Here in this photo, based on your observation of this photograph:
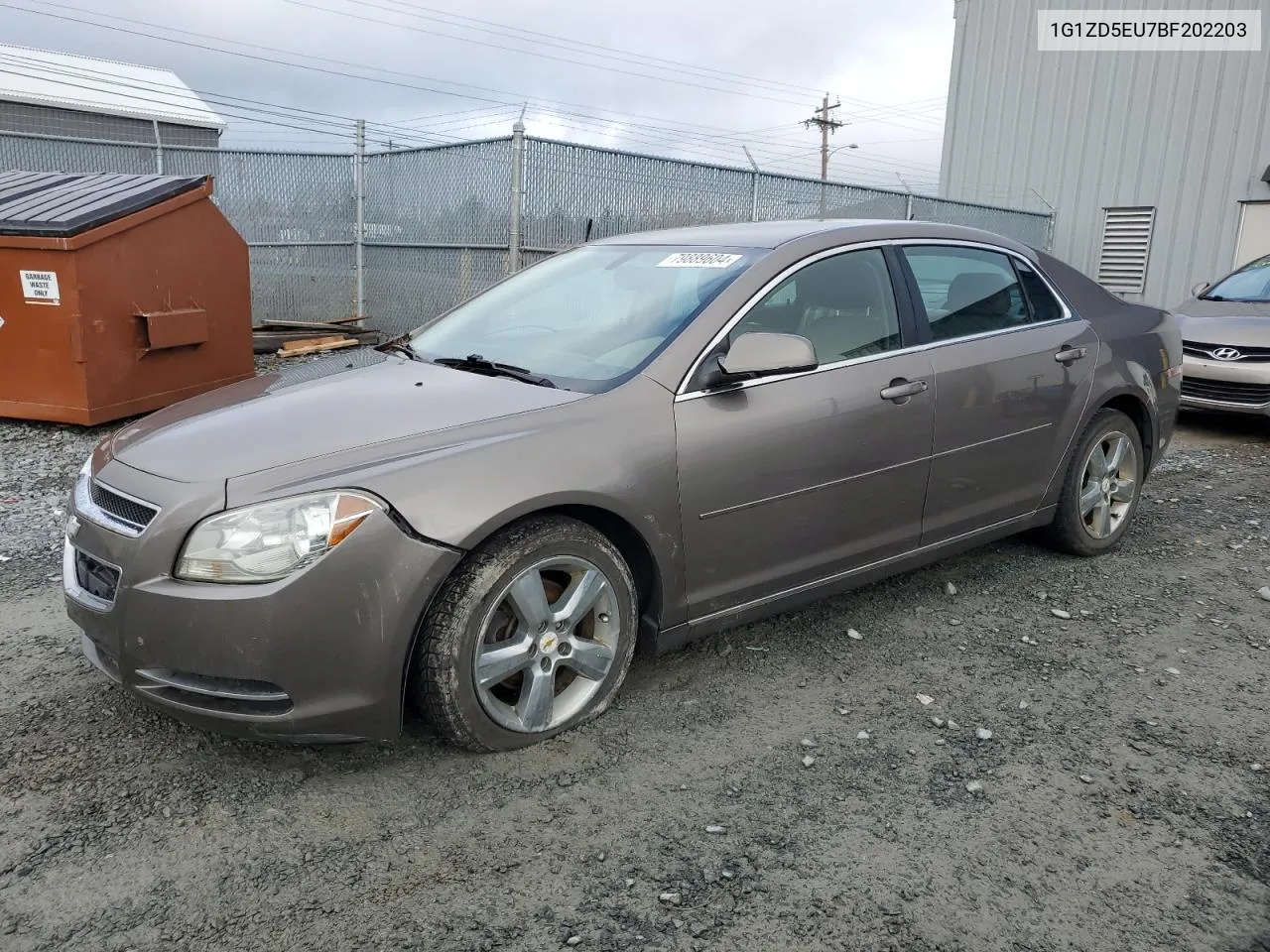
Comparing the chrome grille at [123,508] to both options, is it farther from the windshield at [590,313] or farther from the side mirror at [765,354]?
the side mirror at [765,354]

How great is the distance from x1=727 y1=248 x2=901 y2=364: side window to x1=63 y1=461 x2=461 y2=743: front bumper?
1.53 m

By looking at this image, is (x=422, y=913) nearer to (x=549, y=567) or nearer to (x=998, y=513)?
→ (x=549, y=567)

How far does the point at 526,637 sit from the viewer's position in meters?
2.88

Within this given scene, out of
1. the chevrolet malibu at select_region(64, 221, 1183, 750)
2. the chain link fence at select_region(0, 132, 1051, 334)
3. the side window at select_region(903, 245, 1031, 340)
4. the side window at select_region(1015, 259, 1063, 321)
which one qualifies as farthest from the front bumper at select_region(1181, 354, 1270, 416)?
the chain link fence at select_region(0, 132, 1051, 334)

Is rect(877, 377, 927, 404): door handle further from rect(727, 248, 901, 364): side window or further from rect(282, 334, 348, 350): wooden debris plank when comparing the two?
rect(282, 334, 348, 350): wooden debris plank

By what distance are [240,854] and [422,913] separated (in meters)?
0.54

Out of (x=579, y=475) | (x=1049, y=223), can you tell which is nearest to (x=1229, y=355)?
(x=579, y=475)

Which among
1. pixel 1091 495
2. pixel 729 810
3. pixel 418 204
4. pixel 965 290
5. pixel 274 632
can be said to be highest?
pixel 418 204

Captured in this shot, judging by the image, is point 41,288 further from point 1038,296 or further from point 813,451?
point 1038,296

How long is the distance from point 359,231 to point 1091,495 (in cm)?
931

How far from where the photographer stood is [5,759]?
287 cm

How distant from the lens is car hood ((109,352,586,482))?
9.01 ft

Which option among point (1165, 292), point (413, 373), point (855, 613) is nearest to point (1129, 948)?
point (855, 613)

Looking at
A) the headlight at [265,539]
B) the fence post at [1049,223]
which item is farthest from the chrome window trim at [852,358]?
the fence post at [1049,223]
